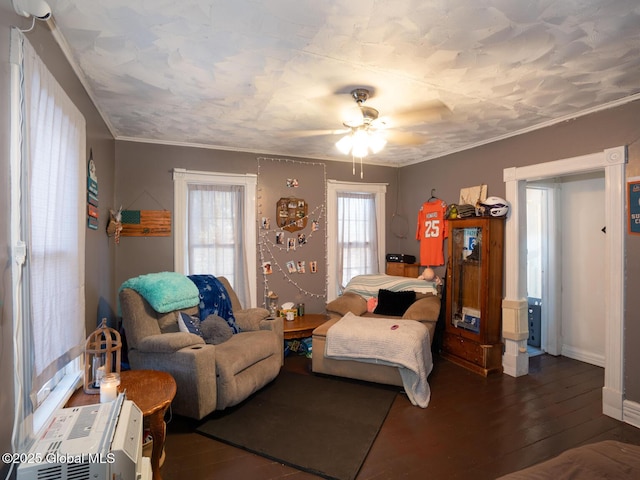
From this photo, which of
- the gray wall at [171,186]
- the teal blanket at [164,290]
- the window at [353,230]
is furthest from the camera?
the window at [353,230]

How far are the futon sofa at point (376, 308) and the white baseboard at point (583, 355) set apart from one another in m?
1.59

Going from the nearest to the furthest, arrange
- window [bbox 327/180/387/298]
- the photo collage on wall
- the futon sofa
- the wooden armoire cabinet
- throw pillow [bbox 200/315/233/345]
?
throw pillow [bbox 200/315/233/345], the futon sofa, the wooden armoire cabinet, the photo collage on wall, window [bbox 327/180/387/298]

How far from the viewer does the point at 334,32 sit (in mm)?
1807

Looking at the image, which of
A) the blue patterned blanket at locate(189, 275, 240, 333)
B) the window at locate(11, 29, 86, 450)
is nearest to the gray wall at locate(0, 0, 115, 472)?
the window at locate(11, 29, 86, 450)

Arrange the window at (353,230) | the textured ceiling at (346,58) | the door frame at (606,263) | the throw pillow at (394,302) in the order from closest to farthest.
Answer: the textured ceiling at (346,58)
the door frame at (606,263)
the throw pillow at (394,302)
the window at (353,230)

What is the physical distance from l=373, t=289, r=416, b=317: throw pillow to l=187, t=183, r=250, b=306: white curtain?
1534mm

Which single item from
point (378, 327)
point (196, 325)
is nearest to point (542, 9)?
point (378, 327)

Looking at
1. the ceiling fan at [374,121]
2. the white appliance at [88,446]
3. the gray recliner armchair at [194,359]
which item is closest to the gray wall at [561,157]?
the ceiling fan at [374,121]

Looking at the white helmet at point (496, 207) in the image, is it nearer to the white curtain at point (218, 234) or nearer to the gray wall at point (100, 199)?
the white curtain at point (218, 234)

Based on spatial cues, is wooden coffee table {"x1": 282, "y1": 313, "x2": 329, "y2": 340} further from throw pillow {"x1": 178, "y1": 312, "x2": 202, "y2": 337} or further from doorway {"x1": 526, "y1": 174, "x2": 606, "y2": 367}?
doorway {"x1": 526, "y1": 174, "x2": 606, "y2": 367}

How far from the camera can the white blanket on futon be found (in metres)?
3.00

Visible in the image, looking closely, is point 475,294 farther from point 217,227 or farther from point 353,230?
point 217,227

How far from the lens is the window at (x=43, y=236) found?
1342mm

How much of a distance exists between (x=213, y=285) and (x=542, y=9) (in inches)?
123
